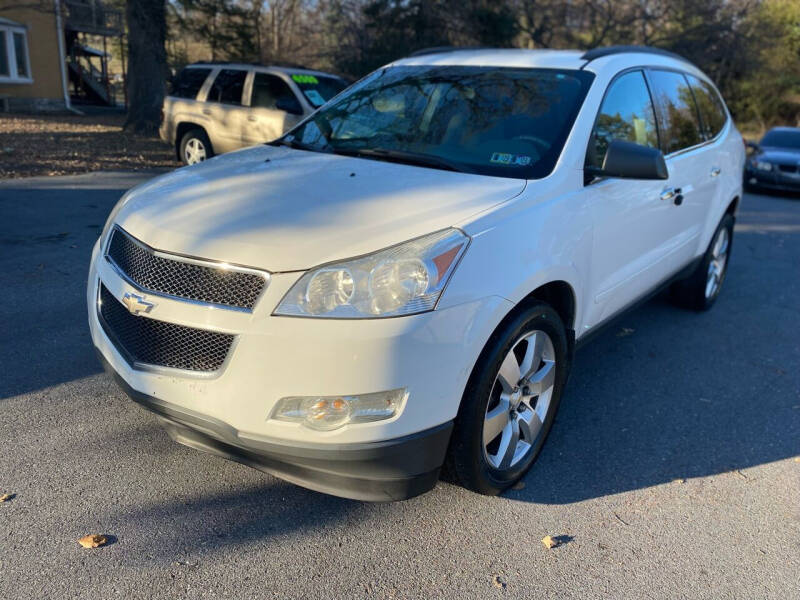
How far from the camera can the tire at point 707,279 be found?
557cm

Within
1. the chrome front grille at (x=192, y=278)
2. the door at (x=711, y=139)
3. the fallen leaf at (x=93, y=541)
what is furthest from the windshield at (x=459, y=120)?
the fallen leaf at (x=93, y=541)

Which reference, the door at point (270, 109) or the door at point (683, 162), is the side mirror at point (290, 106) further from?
the door at point (683, 162)

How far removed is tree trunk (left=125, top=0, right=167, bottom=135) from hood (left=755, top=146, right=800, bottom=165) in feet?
42.2

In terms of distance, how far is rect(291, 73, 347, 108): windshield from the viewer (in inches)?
429

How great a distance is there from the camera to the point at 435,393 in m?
2.46

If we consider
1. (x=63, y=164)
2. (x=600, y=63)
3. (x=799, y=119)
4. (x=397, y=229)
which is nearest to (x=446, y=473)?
(x=397, y=229)

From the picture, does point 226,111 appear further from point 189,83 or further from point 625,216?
point 625,216

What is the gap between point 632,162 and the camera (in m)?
3.28

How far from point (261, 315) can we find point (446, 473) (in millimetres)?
1120

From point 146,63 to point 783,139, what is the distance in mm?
14009

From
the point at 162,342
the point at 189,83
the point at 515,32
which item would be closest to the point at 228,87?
the point at 189,83

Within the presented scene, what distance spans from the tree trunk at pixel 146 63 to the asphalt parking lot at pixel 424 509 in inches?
492

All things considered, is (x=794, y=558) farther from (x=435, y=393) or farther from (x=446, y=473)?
(x=435, y=393)

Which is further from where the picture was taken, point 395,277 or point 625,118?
point 625,118
